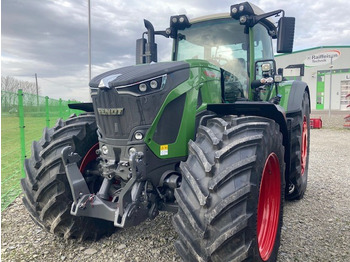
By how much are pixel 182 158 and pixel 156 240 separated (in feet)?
3.60

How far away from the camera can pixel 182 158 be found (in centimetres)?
269

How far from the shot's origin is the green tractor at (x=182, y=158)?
1.99m

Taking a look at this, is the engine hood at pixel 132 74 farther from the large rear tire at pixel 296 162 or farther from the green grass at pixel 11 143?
the green grass at pixel 11 143

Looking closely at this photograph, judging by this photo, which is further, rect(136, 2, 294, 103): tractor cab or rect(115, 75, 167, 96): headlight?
rect(136, 2, 294, 103): tractor cab

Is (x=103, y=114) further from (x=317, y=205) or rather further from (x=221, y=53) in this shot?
(x=317, y=205)

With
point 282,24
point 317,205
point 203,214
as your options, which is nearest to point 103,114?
point 203,214

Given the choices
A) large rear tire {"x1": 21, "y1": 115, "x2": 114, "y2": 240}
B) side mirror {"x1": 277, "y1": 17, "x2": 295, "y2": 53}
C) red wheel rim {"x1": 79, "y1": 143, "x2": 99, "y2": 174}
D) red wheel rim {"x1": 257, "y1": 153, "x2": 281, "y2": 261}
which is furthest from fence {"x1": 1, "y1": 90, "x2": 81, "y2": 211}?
side mirror {"x1": 277, "y1": 17, "x2": 295, "y2": 53}

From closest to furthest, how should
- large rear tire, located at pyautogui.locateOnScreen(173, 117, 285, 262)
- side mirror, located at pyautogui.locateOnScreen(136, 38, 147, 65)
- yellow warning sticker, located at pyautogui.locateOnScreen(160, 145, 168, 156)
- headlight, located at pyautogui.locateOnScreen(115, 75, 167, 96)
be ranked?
1. large rear tire, located at pyautogui.locateOnScreen(173, 117, 285, 262)
2. headlight, located at pyautogui.locateOnScreen(115, 75, 167, 96)
3. yellow warning sticker, located at pyautogui.locateOnScreen(160, 145, 168, 156)
4. side mirror, located at pyautogui.locateOnScreen(136, 38, 147, 65)

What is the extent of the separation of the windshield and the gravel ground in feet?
6.19

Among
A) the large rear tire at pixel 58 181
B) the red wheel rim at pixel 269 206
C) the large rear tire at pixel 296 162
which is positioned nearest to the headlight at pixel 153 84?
the large rear tire at pixel 58 181

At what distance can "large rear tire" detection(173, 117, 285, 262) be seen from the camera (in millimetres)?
1936

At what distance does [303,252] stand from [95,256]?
2.09 m

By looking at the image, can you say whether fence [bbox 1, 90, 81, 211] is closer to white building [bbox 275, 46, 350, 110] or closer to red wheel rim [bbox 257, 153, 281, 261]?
red wheel rim [bbox 257, 153, 281, 261]

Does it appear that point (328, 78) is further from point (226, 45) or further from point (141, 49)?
point (141, 49)
